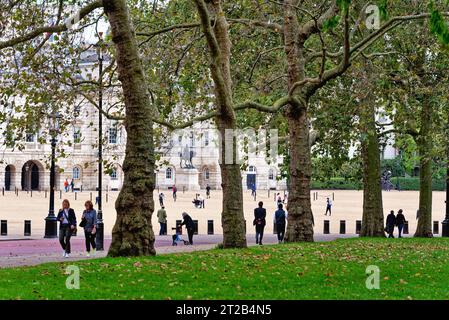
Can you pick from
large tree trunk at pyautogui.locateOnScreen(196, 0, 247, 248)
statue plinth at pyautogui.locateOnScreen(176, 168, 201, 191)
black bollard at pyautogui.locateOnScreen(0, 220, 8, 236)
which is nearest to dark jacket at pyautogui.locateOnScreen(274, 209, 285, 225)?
large tree trunk at pyautogui.locateOnScreen(196, 0, 247, 248)

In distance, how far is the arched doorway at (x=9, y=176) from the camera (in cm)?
9081

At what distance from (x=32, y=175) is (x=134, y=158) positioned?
256 ft

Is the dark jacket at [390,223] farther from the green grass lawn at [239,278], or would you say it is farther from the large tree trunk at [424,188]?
the green grass lawn at [239,278]

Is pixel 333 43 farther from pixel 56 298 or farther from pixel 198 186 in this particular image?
pixel 198 186

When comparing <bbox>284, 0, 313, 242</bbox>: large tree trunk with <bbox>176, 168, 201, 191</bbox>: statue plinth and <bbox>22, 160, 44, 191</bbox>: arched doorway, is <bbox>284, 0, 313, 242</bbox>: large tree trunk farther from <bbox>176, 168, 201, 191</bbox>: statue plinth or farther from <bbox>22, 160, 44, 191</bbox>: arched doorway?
<bbox>176, 168, 201, 191</bbox>: statue plinth

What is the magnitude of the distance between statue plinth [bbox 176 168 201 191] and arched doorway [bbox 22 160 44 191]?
16.1m

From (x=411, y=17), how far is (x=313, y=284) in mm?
9915

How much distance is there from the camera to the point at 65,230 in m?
22.6

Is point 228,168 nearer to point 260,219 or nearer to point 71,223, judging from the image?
point 71,223

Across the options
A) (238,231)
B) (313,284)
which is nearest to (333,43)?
(238,231)

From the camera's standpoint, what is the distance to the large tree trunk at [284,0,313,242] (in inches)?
924

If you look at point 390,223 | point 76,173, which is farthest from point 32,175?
point 390,223

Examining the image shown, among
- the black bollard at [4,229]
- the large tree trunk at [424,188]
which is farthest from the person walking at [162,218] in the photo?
the large tree trunk at [424,188]

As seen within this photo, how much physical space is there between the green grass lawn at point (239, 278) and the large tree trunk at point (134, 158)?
80 centimetres
